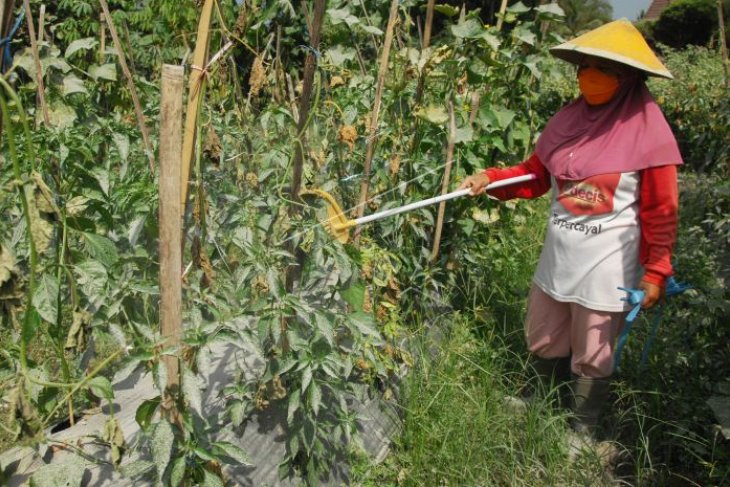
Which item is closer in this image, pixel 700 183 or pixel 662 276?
pixel 662 276

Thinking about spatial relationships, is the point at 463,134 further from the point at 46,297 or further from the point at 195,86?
the point at 46,297

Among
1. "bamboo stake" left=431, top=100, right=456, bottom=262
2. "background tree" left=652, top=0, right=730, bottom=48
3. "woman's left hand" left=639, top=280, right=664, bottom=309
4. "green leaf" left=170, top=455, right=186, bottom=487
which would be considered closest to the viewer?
"green leaf" left=170, top=455, right=186, bottom=487

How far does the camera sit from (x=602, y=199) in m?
1.77

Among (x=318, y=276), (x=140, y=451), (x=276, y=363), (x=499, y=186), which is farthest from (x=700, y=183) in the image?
(x=140, y=451)

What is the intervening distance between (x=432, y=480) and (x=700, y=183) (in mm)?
2744

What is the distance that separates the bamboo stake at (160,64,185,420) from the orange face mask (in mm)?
1226

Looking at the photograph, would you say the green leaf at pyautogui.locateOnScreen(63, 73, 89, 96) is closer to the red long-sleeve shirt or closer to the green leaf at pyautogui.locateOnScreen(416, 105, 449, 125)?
the green leaf at pyautogui.locateOnScreen(416, 105, 449, 125)

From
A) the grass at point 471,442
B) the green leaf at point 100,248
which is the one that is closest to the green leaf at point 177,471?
the green leaf at point 100,248

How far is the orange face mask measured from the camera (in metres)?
1.73

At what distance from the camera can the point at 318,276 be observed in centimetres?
165

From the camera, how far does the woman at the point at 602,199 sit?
1.69m

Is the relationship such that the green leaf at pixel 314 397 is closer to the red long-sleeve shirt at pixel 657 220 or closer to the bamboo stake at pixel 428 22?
the red long-sleeve shirt at pixel 657 220

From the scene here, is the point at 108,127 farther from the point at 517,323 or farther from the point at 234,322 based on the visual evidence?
the point at 517,323

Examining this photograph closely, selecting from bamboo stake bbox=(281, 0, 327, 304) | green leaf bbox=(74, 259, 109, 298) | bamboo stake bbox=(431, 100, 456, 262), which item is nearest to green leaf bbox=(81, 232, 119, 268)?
green leaf bbox=(74, 259, 109, 298)
